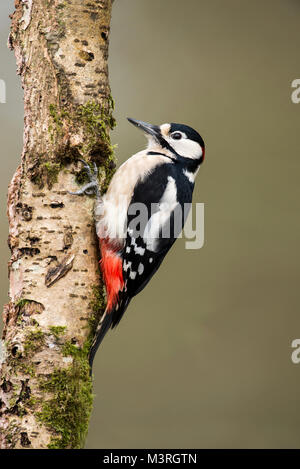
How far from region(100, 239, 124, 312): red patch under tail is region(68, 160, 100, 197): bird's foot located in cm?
20

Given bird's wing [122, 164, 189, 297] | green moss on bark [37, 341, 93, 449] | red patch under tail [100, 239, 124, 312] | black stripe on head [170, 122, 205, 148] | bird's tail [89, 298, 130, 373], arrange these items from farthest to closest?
black stripe on head [170, 122, 205, 148]
bird's wing [122, 164, 189, 297]
red patch under tail [100, 239, 124, 312]
bird's tail [89, 298, 130, 373]
green moss on bark [37, 341, 93, 449]

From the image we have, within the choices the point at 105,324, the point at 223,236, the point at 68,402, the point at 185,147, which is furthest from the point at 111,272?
the point at 223,236

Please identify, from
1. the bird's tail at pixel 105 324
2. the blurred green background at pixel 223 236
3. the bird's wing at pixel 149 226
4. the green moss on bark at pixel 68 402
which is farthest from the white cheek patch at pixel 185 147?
the blurred green background at pixel 223 236

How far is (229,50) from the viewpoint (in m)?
5.15

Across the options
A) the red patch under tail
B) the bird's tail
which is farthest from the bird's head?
the bird's tail

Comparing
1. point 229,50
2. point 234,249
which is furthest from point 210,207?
point 229,50

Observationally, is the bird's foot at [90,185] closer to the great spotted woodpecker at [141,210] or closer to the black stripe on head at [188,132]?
the great spotted woodpecker at [141,210]

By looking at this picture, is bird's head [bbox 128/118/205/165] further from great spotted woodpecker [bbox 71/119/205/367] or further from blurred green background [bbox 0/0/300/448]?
blurred green background [bbox 0/0/300/448]

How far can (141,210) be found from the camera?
255 cm

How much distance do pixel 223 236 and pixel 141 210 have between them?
2640mm

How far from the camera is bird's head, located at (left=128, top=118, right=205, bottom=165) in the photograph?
2727mm

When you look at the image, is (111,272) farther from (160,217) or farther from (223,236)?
(223,236)

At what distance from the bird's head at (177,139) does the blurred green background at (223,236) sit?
2097 mm

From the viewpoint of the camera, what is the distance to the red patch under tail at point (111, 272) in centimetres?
235
